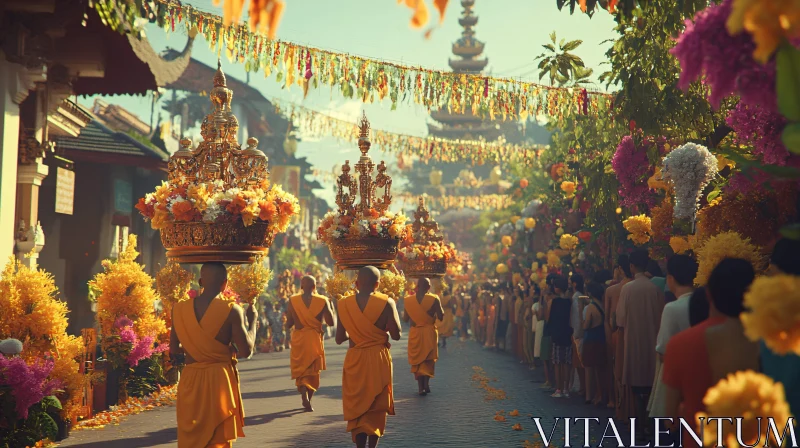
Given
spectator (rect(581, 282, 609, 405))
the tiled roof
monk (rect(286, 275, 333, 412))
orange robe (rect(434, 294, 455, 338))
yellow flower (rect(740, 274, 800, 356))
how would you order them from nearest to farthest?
yellow flower (rect(740, 274, 800, 356)) → spectator (rect(581, 282, 609, 405)) → monk (rect(286, 275, 333, 412)) → the tiled roof → orange robe (rect(434, 294, 455, 338))

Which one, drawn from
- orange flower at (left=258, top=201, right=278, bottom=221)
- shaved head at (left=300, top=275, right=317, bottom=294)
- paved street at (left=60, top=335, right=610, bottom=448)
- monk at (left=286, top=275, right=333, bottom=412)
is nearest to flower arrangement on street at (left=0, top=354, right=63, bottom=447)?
paved street at (left=60, top=335, right=610, bottom=448)

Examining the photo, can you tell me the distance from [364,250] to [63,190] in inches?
234

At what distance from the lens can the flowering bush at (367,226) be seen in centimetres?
1423

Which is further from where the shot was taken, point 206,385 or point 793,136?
point 206,385

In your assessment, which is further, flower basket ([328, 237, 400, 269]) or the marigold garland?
the marigold garland

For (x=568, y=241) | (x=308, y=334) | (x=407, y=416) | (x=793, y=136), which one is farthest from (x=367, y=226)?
(x=793, y=136)

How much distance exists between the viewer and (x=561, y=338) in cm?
1587

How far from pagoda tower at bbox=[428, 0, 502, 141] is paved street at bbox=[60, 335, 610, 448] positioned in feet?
202

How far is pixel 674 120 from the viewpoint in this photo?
1152 centimetres

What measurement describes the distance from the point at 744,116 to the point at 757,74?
3642mm

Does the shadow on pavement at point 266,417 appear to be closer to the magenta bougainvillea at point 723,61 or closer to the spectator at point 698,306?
the spectator at point 698,306

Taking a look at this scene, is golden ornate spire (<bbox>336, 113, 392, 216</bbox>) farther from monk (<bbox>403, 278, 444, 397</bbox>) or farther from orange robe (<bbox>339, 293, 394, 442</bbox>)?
orange robe (<bbox>339, 293, 394, 442</bbox>)

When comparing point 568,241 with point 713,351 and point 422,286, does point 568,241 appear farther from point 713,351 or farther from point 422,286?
point 713,351

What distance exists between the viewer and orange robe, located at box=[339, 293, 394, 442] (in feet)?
35.3
